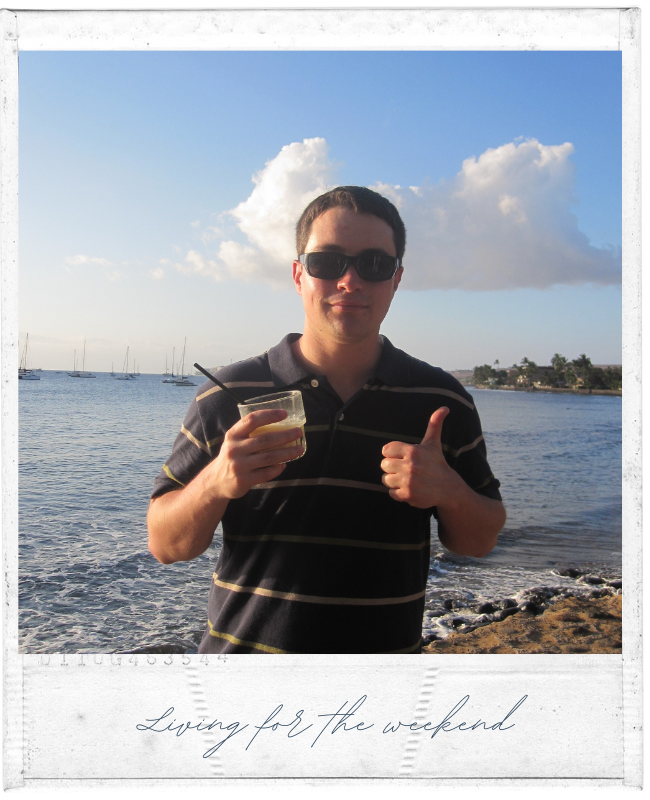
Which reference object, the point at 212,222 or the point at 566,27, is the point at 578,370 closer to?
the point at 566,27

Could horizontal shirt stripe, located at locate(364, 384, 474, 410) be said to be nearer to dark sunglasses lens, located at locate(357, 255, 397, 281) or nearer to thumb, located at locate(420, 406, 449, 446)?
thumb, located at locate(420, 406, 449, 446)

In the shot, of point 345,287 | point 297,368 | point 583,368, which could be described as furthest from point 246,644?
point 583,368

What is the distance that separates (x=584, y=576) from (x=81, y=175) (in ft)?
20.6

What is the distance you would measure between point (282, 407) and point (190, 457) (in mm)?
446

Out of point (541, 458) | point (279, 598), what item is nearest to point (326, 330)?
point (279, 598)

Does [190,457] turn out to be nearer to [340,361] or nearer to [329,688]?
[340,361]

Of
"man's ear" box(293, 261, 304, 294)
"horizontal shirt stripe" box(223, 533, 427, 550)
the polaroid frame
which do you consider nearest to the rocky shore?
the polaroid frame

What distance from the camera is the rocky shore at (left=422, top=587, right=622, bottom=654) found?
3973 mm

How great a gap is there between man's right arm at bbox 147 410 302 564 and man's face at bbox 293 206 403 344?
0.59 metres

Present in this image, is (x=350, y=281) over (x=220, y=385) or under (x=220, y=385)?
over

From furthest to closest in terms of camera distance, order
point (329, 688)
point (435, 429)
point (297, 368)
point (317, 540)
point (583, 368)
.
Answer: point (583, 368), point (329, 688), point (297, 368), point (317, 540), point (435, 429)

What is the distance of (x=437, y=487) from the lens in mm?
1638

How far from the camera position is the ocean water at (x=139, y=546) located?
455 centimetres

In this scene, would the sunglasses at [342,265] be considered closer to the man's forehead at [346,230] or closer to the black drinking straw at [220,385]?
the man's forehead at [346,230]
